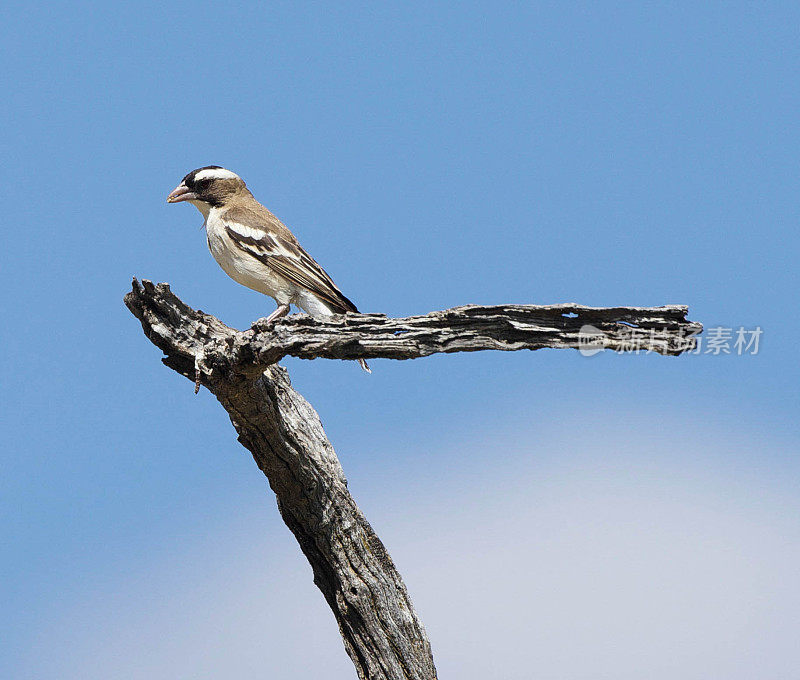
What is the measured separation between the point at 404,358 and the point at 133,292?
246cm

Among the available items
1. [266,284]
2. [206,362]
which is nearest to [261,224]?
[266,284]

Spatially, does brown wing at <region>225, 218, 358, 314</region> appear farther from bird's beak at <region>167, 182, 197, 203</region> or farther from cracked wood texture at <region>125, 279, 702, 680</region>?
cracked wood texture at <region>125, 279, 702, 680</region>

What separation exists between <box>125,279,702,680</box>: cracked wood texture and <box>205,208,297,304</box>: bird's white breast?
3.38 feet

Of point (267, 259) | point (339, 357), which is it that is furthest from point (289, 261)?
point (339, 357)

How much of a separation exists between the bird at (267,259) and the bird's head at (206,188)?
0.01 meters

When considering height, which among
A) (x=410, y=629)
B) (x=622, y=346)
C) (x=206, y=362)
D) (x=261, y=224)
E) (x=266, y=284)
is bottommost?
(x=410, y=629)

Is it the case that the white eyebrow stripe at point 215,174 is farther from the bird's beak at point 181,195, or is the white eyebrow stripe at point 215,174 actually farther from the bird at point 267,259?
the bird's beak at point 181,195

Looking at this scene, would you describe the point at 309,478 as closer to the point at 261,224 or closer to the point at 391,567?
the point at 391,567

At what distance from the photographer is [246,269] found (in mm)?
8859

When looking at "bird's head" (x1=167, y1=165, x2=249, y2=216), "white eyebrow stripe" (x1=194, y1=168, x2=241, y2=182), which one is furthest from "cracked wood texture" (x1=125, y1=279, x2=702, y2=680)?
"white eyebrow stripe" (x1=194, y1=168, x2=241, y2=182)

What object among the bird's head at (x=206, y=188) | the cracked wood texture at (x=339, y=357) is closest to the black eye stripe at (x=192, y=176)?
the bird's head at (x=206, y=188)

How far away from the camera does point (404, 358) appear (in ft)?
21.3

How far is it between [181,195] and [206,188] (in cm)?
29

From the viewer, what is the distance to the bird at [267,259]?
8758 mm
